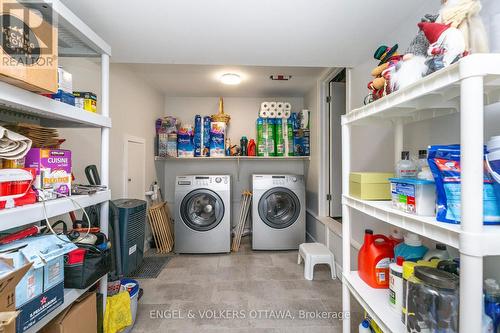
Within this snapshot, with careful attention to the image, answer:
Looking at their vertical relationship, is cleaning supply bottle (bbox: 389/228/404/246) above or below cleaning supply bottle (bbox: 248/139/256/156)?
below

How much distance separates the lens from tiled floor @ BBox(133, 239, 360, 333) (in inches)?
61.6

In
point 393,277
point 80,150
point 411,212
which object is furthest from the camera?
point 80,150

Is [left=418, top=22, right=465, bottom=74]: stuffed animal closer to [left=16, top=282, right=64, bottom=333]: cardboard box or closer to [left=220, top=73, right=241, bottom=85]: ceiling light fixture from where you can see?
[left=16, top=282, right=64, bottom=333]: cardboard box

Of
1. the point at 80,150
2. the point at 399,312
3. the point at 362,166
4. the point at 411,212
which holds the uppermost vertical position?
the point at 80,150

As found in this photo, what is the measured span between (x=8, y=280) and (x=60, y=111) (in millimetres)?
638

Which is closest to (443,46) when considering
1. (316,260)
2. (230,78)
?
(316,260)

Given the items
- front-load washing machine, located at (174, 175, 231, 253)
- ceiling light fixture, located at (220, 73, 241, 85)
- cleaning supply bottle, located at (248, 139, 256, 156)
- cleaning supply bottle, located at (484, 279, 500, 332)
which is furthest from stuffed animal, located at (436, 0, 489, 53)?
cleaning supply bottle, located at (248, 139, 256, 156)

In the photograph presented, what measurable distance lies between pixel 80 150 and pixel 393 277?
7.25 feet

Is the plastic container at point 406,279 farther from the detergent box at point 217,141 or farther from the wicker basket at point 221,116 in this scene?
the wicker basket at point 221,116

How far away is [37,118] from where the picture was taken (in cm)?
125

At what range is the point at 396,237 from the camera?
126 centimetres

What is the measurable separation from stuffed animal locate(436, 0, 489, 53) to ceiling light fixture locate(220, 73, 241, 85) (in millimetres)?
2197

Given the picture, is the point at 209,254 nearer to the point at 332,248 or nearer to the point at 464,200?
the point at 332,248

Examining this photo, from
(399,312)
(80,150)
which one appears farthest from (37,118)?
(399,312)
